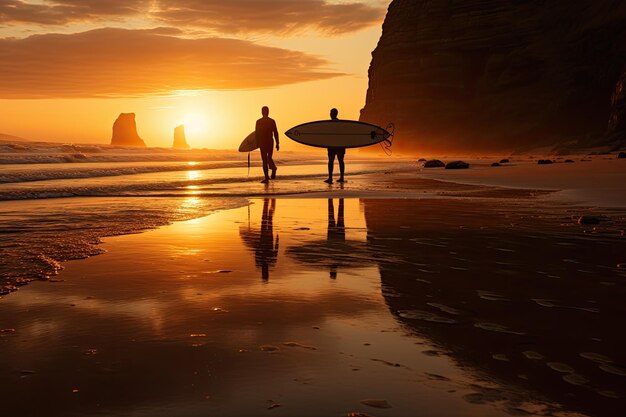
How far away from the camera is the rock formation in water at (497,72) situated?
239ft

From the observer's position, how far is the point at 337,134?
2055 cm

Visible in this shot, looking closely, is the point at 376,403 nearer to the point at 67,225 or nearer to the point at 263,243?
the point at 263,243

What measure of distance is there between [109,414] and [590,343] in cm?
266

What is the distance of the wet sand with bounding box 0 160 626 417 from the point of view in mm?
2771

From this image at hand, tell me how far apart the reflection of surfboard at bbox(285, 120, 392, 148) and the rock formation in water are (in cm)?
4317

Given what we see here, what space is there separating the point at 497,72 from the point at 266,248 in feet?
289

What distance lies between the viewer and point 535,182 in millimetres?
19141

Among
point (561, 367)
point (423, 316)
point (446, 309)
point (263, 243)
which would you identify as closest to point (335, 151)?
point (263, 243)

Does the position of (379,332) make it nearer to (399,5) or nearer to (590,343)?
(590,343)

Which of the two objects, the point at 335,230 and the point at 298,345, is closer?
the point at 298,345

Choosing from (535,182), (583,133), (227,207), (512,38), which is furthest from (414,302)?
(512,38)

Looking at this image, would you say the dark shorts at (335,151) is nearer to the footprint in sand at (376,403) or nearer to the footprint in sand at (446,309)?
the footprint in sand at (446,309)

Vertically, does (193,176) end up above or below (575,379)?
above

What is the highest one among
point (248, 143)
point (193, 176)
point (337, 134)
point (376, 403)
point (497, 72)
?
point (497, 72)
